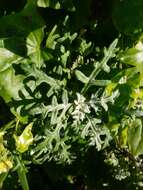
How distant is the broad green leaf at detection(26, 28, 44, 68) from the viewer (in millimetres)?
1567

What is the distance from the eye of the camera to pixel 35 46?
1.60 meters

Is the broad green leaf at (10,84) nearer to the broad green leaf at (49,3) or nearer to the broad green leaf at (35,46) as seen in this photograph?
the broad green leaf at (35,46)

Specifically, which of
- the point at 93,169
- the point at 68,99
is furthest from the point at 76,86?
the point at 93,169

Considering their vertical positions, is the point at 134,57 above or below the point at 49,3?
below

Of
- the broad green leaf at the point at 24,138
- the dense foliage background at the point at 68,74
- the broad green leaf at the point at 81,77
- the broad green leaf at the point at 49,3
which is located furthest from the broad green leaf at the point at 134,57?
the broad green leaf at the point at 24,138

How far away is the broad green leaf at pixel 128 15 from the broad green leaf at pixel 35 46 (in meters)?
0.22

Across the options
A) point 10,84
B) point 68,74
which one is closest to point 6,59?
point 10,84

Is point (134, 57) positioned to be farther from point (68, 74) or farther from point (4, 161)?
point (4, 161)

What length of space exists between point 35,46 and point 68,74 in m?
0.14

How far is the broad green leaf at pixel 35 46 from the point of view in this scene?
5.14 feet

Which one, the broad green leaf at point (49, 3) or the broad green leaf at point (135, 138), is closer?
the broad green leaf at point (49, 3)

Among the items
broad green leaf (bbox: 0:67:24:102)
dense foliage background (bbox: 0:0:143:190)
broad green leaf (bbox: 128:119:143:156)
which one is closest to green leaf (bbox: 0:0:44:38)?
dense foliage background (bbox: 0:0:143:190)

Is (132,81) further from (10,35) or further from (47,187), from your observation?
(47,187)

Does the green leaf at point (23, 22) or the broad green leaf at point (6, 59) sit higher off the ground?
the green leaf at point (23, 22)
